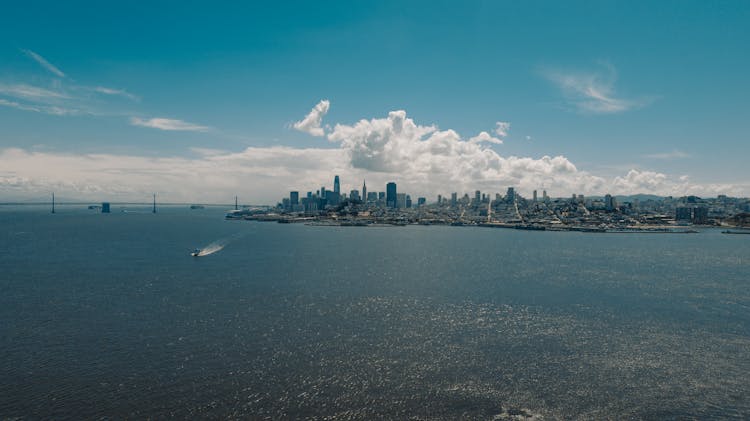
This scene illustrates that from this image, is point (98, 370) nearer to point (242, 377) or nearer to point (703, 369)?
point (242, 377)

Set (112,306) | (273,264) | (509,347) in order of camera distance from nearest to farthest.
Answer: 1. (509,347)
2. (112,306)
3. (273,264)

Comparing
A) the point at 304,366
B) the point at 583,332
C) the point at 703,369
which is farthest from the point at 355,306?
the point at 703,369

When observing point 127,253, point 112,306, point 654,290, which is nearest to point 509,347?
point 654,290

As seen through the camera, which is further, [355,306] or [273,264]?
[273,264]

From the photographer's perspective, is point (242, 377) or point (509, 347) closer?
point (242, 377)

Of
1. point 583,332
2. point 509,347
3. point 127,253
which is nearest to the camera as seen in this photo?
point 509,347

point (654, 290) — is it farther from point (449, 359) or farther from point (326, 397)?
point (326, 397)
